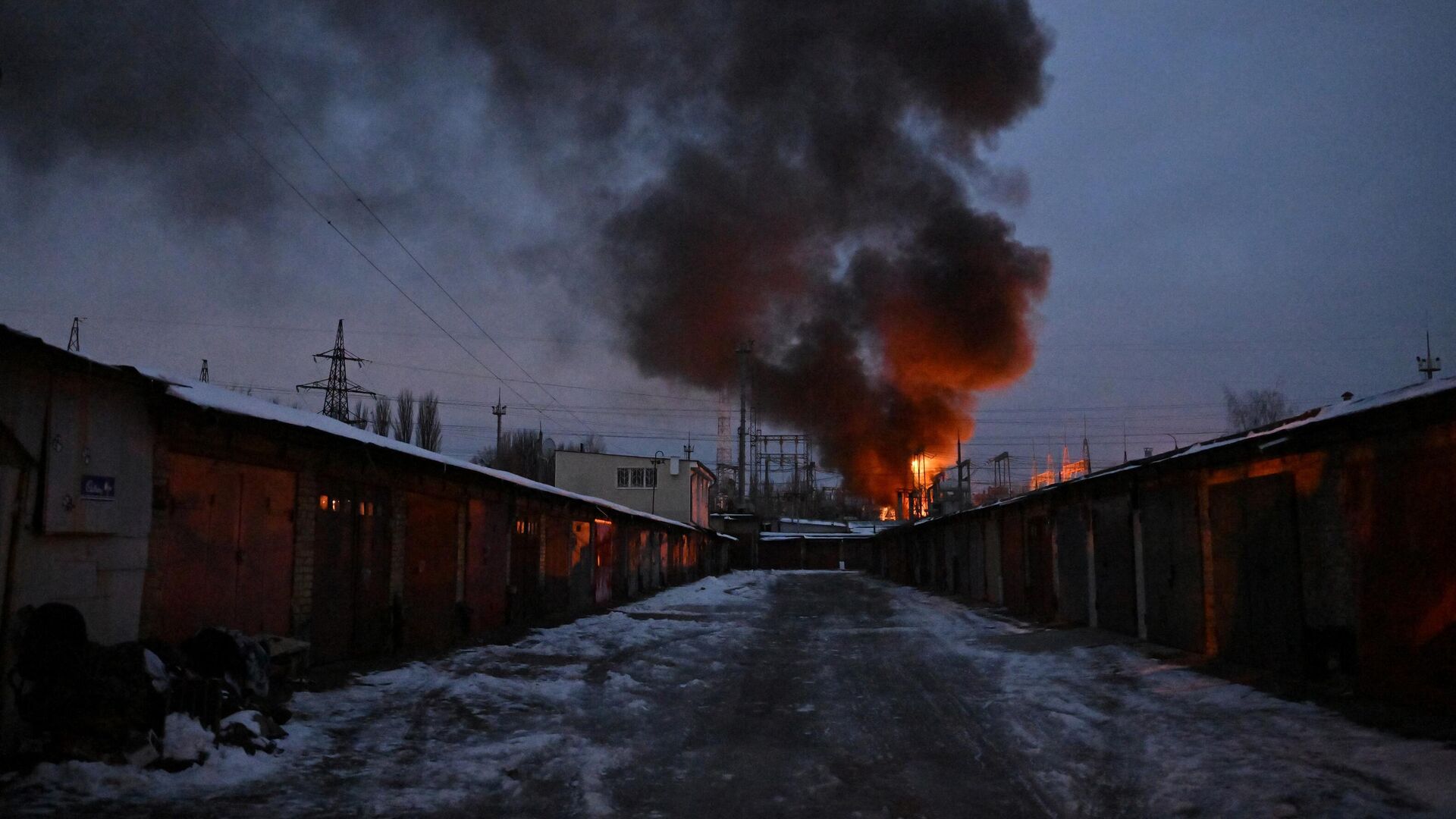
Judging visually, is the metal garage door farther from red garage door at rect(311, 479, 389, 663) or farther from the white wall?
the white wall

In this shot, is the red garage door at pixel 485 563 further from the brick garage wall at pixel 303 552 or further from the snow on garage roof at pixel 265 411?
the brick garage wall at pixel 303 552

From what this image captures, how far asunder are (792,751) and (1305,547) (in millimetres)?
6734

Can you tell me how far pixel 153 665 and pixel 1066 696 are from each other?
8651 millimetres

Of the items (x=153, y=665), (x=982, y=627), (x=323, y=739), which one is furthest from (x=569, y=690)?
(x=982, y=627)

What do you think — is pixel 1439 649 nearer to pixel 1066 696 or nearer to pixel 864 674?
pixel 1066 696

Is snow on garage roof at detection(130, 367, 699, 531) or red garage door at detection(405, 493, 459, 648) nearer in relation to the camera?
snow on garage roof at detection(130, 367, 699, 531)

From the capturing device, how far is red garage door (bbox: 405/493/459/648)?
14492 mm

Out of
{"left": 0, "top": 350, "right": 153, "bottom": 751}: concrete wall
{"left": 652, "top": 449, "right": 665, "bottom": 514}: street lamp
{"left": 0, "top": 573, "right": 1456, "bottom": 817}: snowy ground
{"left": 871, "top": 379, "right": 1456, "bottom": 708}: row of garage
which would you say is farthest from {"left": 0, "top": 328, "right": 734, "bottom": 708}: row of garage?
{"left": 652, "top": 449, "right": 665, "bottom": 514}: street lamp

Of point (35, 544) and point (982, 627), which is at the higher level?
point (35, 544)

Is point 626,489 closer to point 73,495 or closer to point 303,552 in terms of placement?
point 303,552

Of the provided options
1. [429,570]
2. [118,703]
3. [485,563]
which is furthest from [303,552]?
[485,563]

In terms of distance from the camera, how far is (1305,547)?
35.0ft

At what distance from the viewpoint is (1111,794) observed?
20.9 feet

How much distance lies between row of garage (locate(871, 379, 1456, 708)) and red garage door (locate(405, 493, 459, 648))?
11372mm
